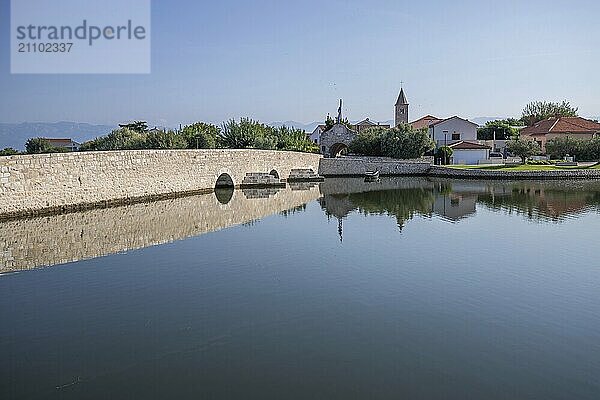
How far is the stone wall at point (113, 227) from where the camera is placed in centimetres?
1078

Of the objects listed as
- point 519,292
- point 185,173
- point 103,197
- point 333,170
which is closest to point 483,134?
point 333,170

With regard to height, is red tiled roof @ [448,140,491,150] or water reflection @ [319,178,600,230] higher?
red tiled roof @ [448,140,491,150]

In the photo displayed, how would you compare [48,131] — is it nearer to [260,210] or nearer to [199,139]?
[199,139]

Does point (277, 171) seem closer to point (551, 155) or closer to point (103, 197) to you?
point (103, 197)

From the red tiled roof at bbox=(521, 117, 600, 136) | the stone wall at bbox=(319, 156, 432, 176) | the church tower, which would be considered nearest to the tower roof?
the church tower

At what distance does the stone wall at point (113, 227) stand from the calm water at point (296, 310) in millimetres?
88

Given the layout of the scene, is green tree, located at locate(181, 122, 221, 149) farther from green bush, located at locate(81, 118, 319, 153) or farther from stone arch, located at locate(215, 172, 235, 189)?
stone arch, located at locate(215, 172, 235, 189)

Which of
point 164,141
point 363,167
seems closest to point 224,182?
point 164,141

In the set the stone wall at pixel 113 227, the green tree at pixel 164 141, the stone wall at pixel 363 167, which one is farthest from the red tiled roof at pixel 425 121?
the stone wall at pixel 113 227

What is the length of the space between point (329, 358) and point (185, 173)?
16.7 metres

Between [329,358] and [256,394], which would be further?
[329,358]

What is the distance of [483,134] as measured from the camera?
50844 mm

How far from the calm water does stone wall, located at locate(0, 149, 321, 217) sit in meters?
0.99

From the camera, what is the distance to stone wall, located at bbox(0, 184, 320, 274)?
1078cm
